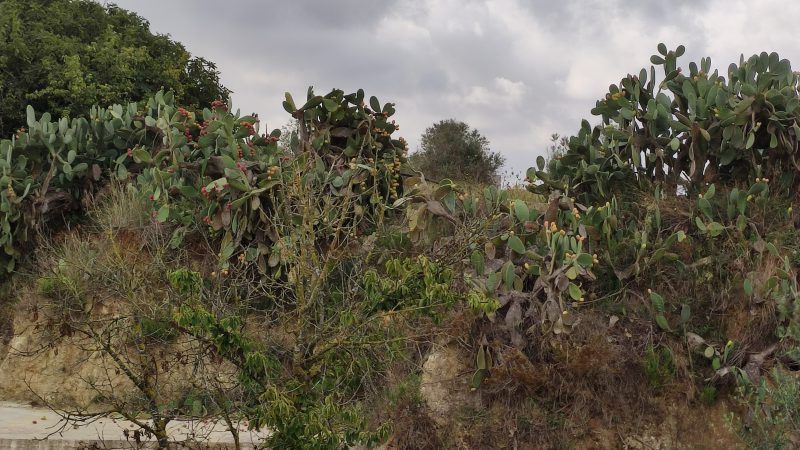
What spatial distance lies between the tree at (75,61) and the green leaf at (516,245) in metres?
13.3

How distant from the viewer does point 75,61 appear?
1939 cm

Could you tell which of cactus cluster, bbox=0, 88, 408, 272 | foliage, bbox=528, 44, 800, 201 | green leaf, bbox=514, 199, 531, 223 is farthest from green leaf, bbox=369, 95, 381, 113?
green leaf, bbox=514, 199, 531, 223

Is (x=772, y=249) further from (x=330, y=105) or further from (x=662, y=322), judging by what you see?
(x=330, y=105)

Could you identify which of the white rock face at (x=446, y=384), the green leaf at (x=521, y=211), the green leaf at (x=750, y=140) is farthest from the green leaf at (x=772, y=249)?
the white rock face at (x=446, y=384)

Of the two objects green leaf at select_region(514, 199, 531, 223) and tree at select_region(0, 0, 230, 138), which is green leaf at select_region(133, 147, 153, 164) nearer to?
green leaf at select_region(514, 199, 531, 223)

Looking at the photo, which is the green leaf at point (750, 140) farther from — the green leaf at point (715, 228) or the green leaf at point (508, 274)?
the green leaf at point (508, 274)

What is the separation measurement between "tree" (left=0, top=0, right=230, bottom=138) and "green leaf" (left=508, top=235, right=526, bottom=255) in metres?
13.3

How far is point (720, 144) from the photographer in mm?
10477

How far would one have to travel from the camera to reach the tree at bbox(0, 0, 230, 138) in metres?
19.5

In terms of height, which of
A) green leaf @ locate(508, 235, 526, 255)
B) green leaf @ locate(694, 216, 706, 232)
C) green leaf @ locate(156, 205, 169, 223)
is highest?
green leaf @ locate(694, 216, 706, 232)

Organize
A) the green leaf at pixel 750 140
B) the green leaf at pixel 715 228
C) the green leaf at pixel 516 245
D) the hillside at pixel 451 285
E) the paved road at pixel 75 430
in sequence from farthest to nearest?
the green leaf at pixel 750 140 → the green leaf at pixel 715 228 → the green leaf at pixel 516 245 → the paved road at pixel 75 430 → the hillside at pixel 451 285

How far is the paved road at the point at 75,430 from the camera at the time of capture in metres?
8.83

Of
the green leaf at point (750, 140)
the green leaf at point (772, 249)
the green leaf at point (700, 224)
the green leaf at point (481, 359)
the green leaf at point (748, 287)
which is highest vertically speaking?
the green leaf at point (750, 140)

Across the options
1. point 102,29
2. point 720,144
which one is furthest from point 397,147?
point 102,29
